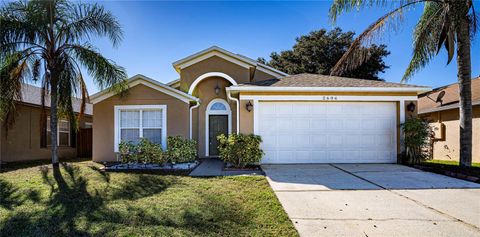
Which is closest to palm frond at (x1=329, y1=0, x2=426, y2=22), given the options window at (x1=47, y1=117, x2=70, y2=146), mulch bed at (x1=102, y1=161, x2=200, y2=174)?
mulch bed at (x1=102, y1=161, x2=200, y2=174)

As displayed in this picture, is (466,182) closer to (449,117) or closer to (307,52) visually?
(449,117)

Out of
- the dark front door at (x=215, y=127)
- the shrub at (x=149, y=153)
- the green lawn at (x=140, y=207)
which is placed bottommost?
the green lawn at (x=140, y=207)

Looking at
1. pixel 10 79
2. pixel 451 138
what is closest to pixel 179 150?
pixel 10 79

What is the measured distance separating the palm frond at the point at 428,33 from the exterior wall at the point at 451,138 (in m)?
4.09

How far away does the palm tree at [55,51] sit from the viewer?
8789 mm

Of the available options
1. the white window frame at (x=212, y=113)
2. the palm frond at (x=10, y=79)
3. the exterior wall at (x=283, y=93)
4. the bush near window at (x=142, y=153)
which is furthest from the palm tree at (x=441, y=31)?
the palm frond at (x=10, y=79)

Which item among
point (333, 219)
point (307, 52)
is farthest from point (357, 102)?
point (307, 52)

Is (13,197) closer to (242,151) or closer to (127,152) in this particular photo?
(127,152)

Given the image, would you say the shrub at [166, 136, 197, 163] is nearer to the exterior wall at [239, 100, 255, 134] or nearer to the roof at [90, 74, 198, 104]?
the roof at [90, 74, 198, 104]

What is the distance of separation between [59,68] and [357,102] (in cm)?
1093

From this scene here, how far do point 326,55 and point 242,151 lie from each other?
2063 cm

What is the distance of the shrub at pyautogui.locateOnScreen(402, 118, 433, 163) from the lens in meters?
9.94

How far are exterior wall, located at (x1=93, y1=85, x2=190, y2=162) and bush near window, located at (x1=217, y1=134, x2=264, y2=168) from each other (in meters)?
2.42

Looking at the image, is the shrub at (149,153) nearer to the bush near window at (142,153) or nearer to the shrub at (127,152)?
the bush near window at (142,153)
